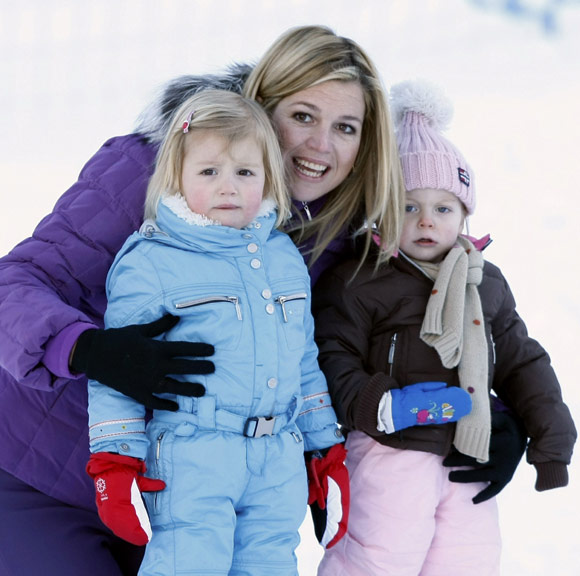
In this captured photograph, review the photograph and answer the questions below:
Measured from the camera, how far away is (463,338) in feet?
6.33

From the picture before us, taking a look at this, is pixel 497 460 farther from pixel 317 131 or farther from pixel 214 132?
pixel 214 132

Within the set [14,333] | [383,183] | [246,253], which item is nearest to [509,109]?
[383,183]

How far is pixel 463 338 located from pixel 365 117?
594mm

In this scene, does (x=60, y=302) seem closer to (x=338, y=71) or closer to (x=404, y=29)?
(x=338, y=71)

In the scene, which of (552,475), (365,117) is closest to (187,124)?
(365,117)

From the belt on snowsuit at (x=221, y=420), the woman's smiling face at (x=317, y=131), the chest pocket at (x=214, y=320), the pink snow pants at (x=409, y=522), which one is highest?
the woman's smiling face at (x=317, y=131)

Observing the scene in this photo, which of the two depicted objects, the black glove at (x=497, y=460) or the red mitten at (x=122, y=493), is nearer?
the red mitten at (x=122, y=493)

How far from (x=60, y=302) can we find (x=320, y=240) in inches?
27.4

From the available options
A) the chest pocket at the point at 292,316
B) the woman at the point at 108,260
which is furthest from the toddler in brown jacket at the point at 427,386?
the chest pocket at the point at 292,316

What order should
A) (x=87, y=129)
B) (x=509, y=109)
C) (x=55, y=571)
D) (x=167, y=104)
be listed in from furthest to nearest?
(x=509, y=109)
(x=87, y=129)
(x=167, y=104)
(x=55, y=571)

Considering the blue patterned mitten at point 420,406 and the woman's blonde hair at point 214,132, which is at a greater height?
the woman's blonde hair at point 214,132

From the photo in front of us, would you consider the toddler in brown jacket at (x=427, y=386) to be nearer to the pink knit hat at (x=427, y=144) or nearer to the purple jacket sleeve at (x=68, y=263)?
the pink knit hat at (x=427, y=144)

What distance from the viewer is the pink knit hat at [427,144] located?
2.03 metres

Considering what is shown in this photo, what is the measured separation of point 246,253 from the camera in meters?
1.64
